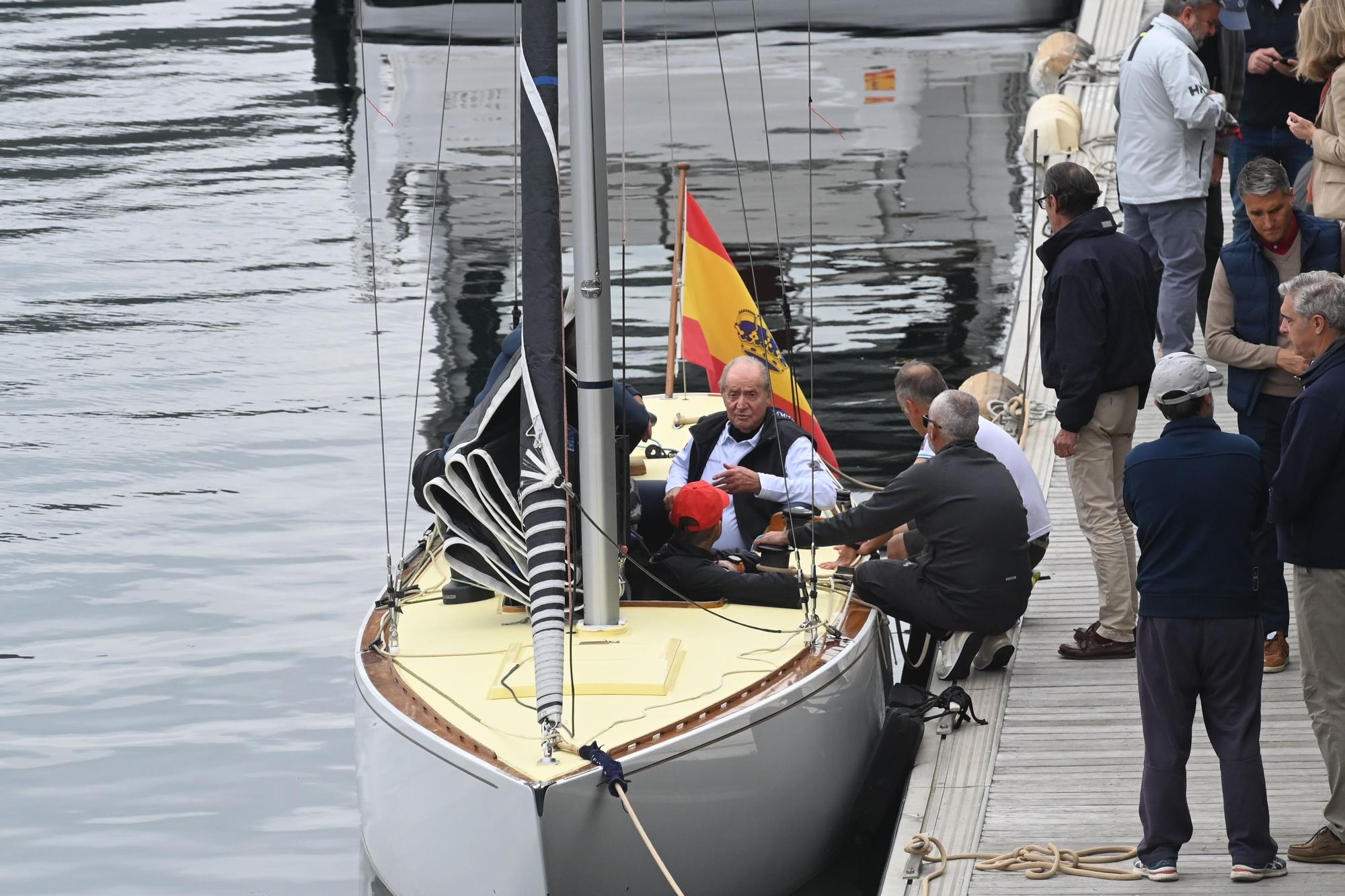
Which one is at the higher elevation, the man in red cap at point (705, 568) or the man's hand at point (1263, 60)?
the man's hand at point (1263, 60)

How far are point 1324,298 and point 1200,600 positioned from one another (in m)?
0.92

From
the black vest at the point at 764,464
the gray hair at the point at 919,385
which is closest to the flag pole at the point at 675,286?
the black vest at the point at 764,464

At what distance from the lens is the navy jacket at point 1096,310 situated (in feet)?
21.7

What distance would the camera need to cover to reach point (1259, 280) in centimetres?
636

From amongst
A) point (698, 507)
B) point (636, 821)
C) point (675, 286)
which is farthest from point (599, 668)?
point (675, 286)

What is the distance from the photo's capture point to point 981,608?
6762 millimetres

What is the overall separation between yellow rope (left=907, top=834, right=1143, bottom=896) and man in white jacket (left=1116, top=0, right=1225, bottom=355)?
3.87 meters

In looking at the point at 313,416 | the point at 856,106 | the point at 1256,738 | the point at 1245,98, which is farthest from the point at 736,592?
the point at 856,106

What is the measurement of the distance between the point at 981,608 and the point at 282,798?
3.71 metres

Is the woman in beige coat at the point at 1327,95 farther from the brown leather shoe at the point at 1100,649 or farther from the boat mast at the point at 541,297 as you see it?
the boat mast at the point at 541,297

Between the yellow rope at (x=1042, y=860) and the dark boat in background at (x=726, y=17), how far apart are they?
71.7ft

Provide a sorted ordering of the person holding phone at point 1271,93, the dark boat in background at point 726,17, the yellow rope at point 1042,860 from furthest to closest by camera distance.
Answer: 1. the dark boat in background at point 726,17
2. the person holding phone at point 1271,93
3. the yellow rope at point 1042,860

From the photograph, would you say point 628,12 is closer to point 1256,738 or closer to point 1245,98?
point 1245,98

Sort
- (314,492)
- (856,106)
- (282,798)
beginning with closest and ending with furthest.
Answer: (282,798), (314,492), (856,106)
